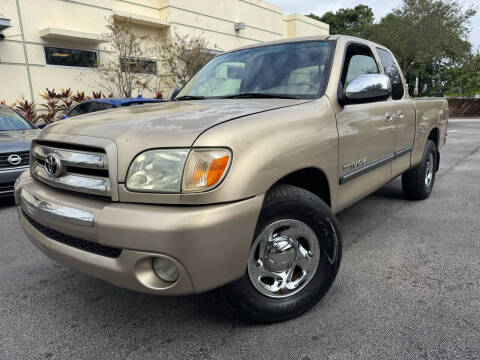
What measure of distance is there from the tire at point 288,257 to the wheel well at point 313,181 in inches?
7.8

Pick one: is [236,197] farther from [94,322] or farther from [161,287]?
[94,322]

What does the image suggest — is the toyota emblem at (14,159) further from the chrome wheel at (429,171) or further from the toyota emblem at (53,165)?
the chrome wheel at (429,171)

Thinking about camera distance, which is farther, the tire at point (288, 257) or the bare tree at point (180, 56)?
the bare tree at point (180, 56)

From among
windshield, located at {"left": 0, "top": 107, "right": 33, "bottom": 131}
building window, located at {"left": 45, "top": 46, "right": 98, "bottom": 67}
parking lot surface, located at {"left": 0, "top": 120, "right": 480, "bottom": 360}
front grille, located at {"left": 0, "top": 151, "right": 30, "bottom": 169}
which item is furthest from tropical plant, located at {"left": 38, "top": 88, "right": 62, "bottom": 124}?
parking lot surface, located at {"left": 0, "top": 120, "right": 480, "bottom": 360}

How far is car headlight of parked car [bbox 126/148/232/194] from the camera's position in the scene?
1.60 meters

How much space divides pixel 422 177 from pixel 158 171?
362 cm

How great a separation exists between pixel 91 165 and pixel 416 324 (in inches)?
75.9

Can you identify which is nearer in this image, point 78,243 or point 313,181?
point 78,243

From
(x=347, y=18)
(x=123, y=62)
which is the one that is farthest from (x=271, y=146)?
(x=347, y=18)

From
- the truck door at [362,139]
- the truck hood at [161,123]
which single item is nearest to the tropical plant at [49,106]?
the truck hood at [161,123]

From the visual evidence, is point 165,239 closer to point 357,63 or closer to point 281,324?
point 281,324

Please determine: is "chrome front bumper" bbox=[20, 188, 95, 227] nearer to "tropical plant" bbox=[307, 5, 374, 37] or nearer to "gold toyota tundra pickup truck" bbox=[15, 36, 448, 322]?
"gold toyota tundra pickup truck" bbox=[15, 36, 448, 322]

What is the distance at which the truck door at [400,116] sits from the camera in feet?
11.0

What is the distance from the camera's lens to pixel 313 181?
2.34 meters
